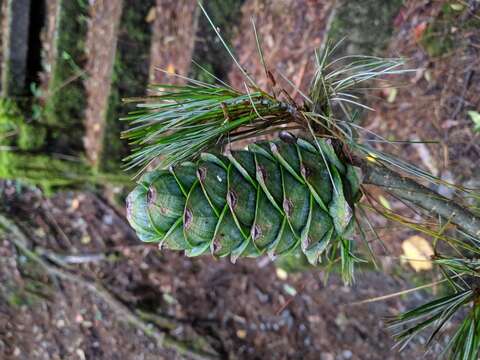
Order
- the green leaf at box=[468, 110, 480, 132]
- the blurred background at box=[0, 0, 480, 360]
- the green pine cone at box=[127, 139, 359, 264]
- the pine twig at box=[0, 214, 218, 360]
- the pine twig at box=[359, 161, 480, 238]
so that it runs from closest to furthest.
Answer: the green pine cone at box=[127, 139, 359, 264], the pine twig at box=[359, 161, 480, 238], the green leaf at box=[468, 110, 480, 132], the blurred background at box=[0, 0, 480, 360], the pine twig at box=[0, 214, 218, 360]

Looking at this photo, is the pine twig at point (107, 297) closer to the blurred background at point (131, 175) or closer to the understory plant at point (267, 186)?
the blurred background at point (131, 175)

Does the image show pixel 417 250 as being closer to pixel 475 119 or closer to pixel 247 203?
pixel 475 119

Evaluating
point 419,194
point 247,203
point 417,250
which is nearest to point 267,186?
point 247,203

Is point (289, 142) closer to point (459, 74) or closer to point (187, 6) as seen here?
point (459, 74)

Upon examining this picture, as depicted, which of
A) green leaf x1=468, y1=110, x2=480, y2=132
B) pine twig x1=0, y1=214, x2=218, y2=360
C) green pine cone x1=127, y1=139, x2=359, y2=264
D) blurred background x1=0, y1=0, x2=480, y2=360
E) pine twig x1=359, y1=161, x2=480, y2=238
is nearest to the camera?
green pine cone x1=127, y1=139, x2=359, y2=264

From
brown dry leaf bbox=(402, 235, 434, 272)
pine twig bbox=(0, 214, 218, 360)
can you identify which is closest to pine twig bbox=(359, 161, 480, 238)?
brown dry leaf bbox=(402, 235, 434, 272)

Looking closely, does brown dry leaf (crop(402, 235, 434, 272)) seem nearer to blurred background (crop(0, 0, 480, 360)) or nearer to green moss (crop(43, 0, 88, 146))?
Answer: blurred background (crop(0, 0, 480, 360))
